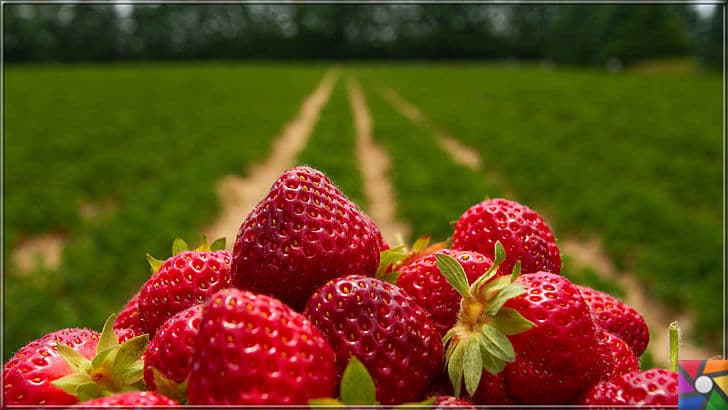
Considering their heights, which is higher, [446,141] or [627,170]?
[627,170]

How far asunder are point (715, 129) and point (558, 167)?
20.6ft

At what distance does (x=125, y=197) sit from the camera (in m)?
8.89

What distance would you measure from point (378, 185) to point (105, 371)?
8.88 meters

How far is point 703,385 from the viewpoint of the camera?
83 centimetres

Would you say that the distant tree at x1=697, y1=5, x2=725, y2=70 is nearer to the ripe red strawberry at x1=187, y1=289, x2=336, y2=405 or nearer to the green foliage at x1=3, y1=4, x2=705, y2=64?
the green foliage at x1=3, y1=4, x2=705, y2=64

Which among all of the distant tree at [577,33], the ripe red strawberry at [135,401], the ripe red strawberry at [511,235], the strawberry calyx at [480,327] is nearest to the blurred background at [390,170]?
the ripe red strawberry at [511,235]

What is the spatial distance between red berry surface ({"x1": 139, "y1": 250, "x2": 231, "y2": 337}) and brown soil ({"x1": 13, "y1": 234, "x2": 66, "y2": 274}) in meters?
5.18

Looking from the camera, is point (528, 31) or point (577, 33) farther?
point (528, 31)

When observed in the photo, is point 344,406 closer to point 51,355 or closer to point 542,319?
point 542,319

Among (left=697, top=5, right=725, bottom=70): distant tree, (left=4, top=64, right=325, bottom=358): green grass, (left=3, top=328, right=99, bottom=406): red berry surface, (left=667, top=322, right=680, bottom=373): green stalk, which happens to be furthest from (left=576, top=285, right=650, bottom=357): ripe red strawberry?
(left=697, top=5, right=725, bottom=70): distant tree

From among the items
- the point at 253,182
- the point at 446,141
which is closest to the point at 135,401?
the point at 253,182

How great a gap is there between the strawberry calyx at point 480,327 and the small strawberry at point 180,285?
442 mm

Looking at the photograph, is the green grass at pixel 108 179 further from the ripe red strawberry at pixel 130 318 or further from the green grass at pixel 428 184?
the ripe red strawberry at pixel 130 318

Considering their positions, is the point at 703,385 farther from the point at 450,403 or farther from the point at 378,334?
the point at 378,334
